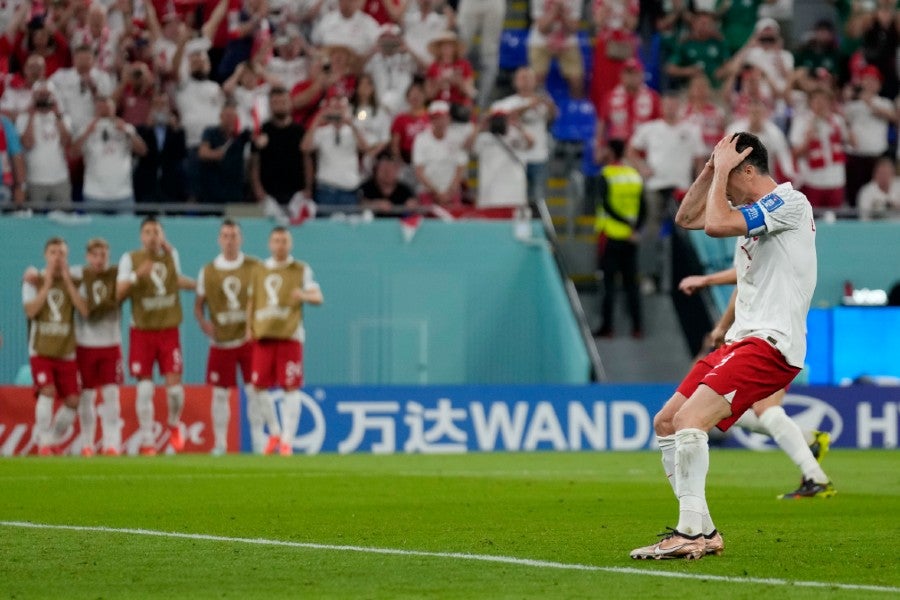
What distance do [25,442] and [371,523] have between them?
10073 mm

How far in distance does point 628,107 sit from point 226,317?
21.9 feet

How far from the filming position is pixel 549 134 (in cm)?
2252

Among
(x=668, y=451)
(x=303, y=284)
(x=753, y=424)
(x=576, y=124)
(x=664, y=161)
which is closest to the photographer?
(x=668, y=451)

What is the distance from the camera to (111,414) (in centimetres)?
1842

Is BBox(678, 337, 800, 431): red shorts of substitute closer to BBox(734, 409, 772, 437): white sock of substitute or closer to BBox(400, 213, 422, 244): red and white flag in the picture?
BBox(734, 409, 772, 437): white sock of substitute

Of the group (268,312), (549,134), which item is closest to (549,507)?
(268,312)

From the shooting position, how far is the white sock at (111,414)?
1842 cm

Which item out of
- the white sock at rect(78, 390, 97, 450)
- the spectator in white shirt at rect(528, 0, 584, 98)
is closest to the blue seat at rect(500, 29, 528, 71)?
the spectator in white shirt at rect(528, 0, 584, 98)

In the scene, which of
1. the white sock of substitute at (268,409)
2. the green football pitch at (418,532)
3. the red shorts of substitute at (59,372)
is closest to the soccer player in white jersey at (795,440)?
the green football pitch at (418,532)

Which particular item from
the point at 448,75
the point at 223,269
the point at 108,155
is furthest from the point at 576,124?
the point at 108,155

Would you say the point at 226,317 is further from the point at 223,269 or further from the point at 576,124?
the point at 576,124

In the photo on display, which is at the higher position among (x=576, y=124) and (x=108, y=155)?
(x=576, y=124)

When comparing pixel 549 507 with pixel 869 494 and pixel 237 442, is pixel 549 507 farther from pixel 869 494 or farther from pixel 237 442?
pixel 237 442

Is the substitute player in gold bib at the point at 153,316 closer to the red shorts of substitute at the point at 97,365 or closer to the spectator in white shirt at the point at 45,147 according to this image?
the red shorts of substitute at the point at 97,365
